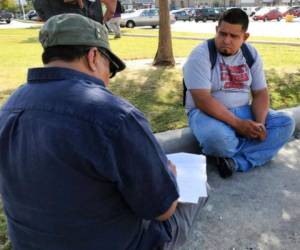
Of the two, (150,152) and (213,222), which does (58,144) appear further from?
(213,222)

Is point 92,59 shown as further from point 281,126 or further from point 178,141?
point 281,126

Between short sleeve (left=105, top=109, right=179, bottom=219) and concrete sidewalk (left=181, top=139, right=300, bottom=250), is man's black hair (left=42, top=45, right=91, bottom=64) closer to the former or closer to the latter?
short sleeve (left=105, top=109, right=179, bottom=219)

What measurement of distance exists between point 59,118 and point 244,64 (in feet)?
8.96

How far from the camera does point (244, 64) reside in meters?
3.77

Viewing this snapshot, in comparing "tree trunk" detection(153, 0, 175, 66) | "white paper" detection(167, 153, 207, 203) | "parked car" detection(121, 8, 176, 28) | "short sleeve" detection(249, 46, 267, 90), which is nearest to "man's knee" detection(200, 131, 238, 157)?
"short sleeve" detection(249, 46, 267, 90)

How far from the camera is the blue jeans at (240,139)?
3.49 m

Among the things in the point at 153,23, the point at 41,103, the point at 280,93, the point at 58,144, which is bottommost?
the point at 153,23

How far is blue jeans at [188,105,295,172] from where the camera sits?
349cm

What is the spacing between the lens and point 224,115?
354 centimetres

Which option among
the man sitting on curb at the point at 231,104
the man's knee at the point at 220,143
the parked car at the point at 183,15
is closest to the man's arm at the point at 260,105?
the man sitting on curb at the point at 231,104

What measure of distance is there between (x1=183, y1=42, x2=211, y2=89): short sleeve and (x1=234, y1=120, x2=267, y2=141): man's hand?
0.43 meters

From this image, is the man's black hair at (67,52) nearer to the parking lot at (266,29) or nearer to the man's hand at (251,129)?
the man's hand at (251,129)

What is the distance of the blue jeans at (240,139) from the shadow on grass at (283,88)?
4.71 feet

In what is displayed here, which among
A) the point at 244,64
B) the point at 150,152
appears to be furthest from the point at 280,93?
the point at 150,152
